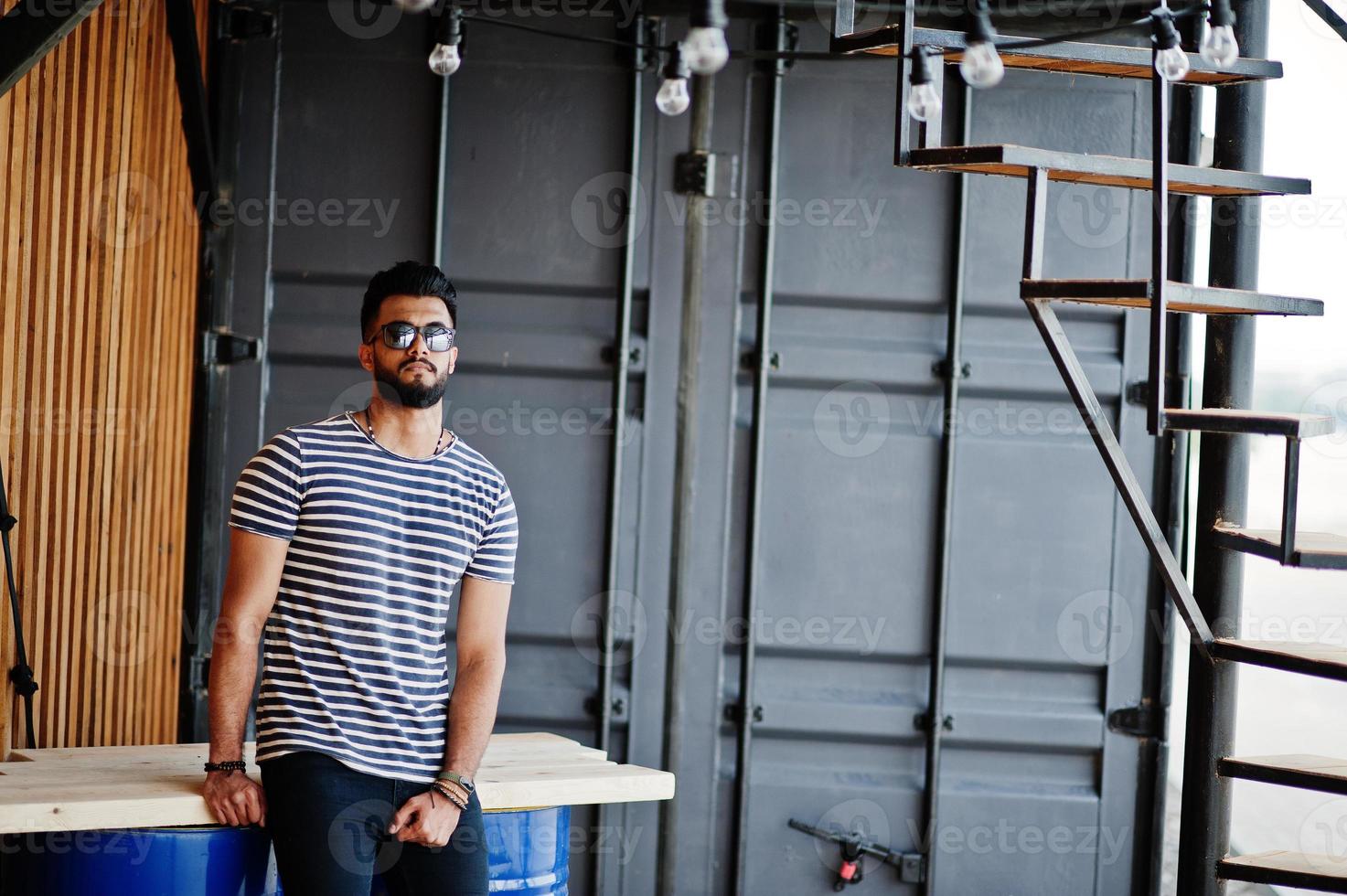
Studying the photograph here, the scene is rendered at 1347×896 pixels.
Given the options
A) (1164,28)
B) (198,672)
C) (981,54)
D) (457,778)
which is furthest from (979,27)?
(198,672)

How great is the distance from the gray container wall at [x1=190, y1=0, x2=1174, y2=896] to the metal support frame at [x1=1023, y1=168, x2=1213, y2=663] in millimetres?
1091

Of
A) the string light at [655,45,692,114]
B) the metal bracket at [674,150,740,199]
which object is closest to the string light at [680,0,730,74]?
the string light at [655,45,692,114]

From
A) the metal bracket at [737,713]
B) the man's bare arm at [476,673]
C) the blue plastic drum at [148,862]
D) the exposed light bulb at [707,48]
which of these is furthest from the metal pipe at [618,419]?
the exposed light bulb at [707,48]

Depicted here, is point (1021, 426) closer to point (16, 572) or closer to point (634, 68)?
point (634, 68)

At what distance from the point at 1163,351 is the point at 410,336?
161 centimetres

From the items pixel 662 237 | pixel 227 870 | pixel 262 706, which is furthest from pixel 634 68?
pixel 227 870

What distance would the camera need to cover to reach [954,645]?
3998 mm

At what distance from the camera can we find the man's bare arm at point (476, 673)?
103 inches

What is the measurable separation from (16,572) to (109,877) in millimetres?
948

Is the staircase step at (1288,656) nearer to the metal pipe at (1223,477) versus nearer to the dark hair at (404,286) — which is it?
the metal pipe at (1223,477)

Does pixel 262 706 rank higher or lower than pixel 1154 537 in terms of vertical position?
lower

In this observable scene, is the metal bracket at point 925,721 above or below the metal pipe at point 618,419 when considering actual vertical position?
below

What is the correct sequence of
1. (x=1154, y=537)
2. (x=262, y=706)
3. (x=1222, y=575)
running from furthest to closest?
(x=1222, y=575) → (x=1154, y=537) → (x=262, y=706)

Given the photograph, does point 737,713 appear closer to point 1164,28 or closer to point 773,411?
point 773,411
